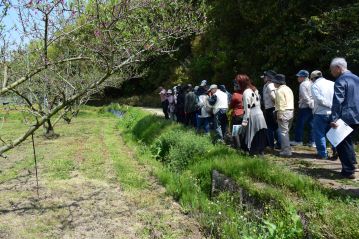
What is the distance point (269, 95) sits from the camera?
30.0ft

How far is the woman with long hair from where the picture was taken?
7820 mm

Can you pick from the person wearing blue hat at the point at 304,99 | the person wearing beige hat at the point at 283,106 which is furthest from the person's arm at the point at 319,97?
the person wearing blue hat at the point at 304,99

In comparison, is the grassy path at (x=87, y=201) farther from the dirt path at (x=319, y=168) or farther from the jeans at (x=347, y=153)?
the jeans at (x=347, y=153)

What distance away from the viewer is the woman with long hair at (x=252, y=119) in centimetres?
782

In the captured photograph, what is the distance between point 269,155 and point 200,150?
4.96 ft

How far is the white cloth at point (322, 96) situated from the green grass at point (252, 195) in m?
1.43

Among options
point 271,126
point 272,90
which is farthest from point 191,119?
point 272,90

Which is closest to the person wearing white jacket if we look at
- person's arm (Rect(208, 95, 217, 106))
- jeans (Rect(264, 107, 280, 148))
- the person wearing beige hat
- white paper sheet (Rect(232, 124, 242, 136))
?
person's arm (Rect(208, 95, 217, 106))

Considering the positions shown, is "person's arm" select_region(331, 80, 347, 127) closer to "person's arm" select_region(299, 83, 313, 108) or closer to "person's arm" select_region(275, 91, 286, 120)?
"person's arm" select_region(275, 91, 286, 120)

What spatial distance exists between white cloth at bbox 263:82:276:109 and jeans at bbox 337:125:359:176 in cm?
309

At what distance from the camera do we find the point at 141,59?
21.8 feet

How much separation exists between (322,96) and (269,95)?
1.67m

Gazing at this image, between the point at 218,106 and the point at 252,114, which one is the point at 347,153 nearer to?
Result: the point at 252,114

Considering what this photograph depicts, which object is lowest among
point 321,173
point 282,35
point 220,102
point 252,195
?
point 252,195
